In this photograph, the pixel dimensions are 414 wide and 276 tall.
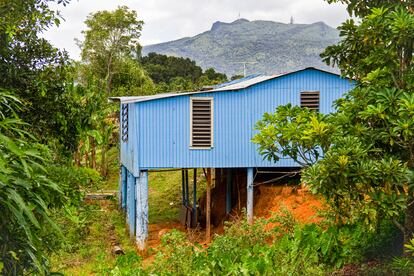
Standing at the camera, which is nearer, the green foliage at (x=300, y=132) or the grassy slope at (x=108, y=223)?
the green foliage at (x=300, y=132)

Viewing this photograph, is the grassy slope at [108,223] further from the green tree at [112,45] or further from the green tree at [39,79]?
the green tree at [112,45]

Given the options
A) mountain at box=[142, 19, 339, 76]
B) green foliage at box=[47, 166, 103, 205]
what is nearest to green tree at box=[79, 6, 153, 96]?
green foliage at box=[47, 166, 103, 205]

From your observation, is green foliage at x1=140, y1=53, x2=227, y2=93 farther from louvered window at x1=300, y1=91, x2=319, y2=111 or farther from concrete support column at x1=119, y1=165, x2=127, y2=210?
louvered window at x1=300, y1=91, x2=319, y2=111

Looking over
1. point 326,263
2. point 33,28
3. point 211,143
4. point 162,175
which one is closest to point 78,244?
point 211,143

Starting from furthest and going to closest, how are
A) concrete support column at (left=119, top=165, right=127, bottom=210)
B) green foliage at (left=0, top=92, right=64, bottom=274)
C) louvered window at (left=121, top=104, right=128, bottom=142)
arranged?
concrete support column at (left=119, top=165, right=127, bottom=210) < louvered window at (left=121, top=104, right=128, bottom=142) < green foliage at (left=0, top=92, right=64, bottom=274)

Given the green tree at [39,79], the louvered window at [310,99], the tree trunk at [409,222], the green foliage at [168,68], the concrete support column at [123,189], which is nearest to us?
the green tree at [39,79]

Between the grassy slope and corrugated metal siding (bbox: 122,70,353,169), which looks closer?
the grassy slope

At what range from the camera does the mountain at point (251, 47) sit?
451ft

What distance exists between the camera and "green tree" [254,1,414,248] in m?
5.91

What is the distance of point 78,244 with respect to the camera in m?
14.6

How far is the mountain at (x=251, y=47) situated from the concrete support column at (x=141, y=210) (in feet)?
334

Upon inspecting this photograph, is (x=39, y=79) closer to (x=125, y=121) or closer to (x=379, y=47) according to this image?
(x=379, y=47)

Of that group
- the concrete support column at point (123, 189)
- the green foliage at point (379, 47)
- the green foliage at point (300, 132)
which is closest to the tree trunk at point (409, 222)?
the green foliage at point (300, 132)

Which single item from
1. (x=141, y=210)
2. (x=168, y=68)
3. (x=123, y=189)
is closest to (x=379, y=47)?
(x=141, y=210)
